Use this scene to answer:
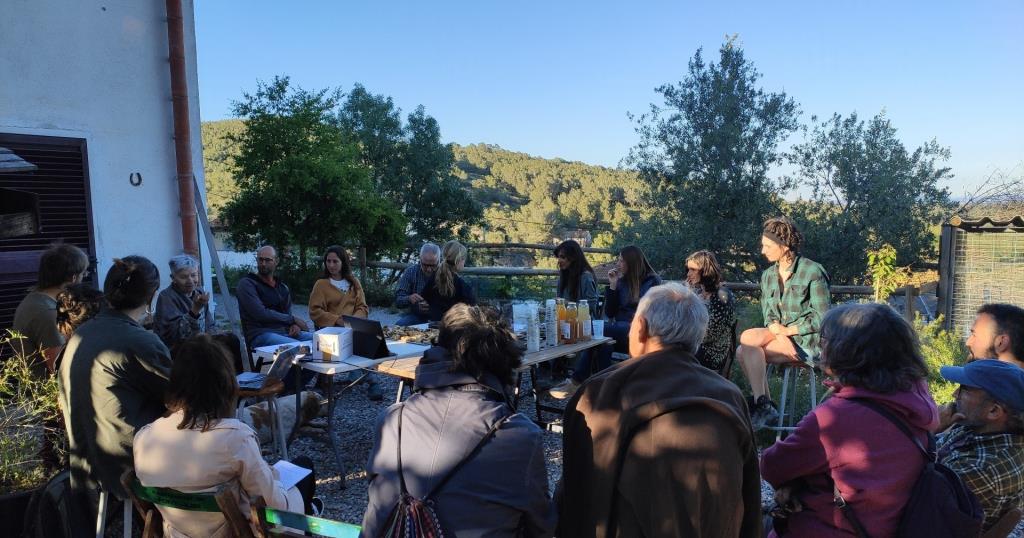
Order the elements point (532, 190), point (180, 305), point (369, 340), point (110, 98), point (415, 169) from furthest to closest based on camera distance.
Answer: point (532, 190)
point (415, 169)
point (110, 98)
point (180, 305)
point (369, 340)

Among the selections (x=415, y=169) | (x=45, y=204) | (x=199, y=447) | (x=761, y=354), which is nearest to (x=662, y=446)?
(x=199, y=447)

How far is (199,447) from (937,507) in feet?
7.14

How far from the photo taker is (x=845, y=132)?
1202 cm

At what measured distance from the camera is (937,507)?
172cm

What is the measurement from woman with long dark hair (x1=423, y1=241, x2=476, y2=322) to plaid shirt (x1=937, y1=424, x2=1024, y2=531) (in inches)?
154

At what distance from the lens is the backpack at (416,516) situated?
5.32 ft

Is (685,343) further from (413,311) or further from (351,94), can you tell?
(351,94)

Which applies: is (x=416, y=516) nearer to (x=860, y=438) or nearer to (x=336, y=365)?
(x=860, y=438)

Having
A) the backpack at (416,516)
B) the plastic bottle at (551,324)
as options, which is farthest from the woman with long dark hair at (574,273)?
the backpack at (416,516)

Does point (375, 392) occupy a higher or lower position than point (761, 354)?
lower

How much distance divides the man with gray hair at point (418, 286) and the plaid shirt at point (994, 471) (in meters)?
4.26

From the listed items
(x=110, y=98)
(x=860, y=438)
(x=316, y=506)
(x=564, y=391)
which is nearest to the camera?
(x=860, y=438)

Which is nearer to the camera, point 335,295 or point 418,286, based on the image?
point 335,295

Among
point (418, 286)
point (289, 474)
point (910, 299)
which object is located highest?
point (418, 286)
